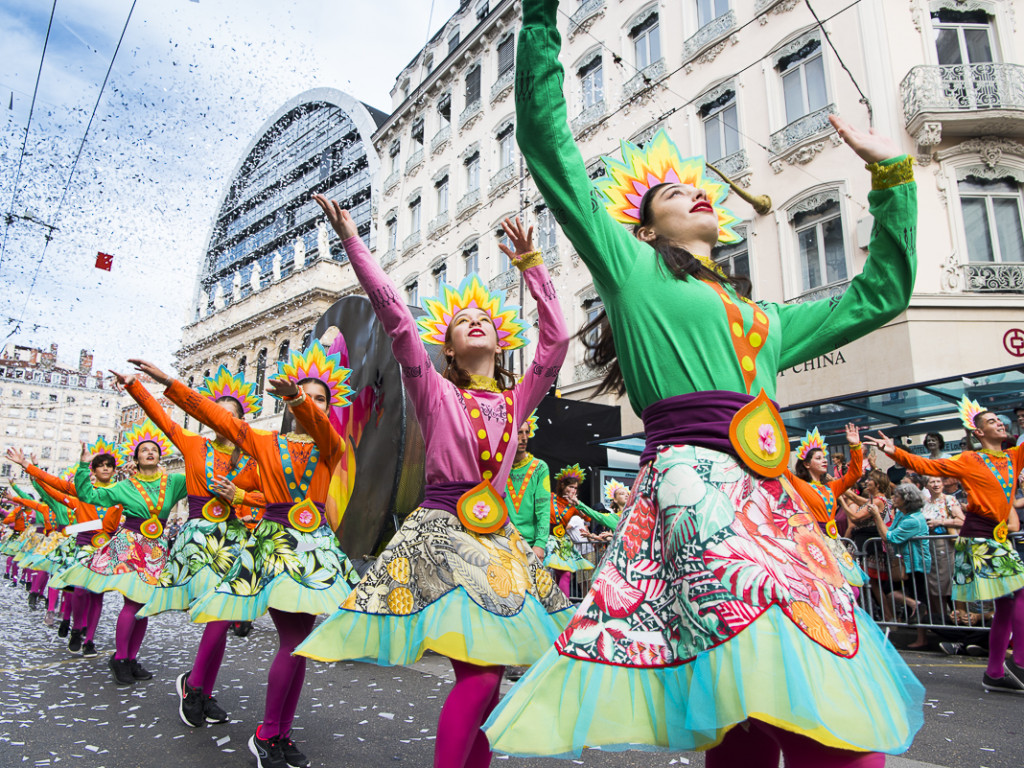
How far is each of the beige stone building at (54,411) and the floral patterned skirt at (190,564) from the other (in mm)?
77612

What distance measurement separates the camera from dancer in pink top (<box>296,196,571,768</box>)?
6.96 feet

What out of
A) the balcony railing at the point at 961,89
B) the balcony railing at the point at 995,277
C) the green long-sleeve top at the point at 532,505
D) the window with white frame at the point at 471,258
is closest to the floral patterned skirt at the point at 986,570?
the green long-sleeve top at the point at 532,505

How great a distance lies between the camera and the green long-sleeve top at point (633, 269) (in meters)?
1.62

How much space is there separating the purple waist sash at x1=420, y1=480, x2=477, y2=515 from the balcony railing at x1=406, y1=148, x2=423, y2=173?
2375 centimetres

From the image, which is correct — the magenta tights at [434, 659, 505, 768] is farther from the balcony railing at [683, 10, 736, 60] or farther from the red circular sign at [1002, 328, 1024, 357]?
the balcony railing at [683, 10, 736, 60]

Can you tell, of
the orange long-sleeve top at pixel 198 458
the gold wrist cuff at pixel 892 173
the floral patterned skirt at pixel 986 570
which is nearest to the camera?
the gold wrist cuff at pixel 892 173

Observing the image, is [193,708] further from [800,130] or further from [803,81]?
[803,81]

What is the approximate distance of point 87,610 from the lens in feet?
21.7

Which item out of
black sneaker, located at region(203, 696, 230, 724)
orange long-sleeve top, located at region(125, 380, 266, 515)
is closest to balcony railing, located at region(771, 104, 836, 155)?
orange long-sleeve top, located at region(125, 380, 266, 515)

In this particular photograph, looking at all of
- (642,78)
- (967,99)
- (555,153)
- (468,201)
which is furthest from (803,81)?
(555,153)

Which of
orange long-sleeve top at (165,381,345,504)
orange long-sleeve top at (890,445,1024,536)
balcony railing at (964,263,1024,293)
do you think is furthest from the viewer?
balcony railing at (964,263,1024,293)

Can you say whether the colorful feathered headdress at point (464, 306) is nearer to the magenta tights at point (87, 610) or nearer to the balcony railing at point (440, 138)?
the magenta tights at point (87, 610)

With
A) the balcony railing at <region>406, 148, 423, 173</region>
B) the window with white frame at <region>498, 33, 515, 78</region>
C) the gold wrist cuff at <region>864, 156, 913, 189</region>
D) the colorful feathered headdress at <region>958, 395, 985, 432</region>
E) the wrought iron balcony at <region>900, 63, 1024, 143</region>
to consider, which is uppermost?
the window with white frame at <region>498, 33, 515, 78</region>

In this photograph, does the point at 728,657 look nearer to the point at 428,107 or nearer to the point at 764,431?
the point at 764,431
